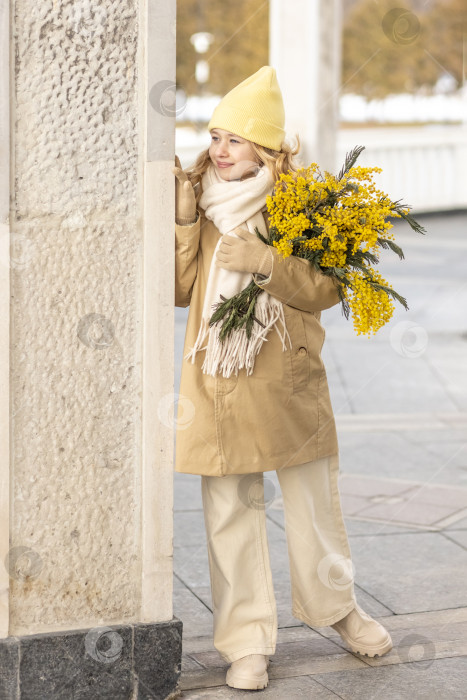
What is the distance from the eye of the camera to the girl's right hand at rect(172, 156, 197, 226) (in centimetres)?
325

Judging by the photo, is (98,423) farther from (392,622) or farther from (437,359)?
(437,359)

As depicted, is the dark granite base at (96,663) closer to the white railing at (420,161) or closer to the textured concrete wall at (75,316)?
the textured concrete wall at (75,316)

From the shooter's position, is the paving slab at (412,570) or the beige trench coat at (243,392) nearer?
the beige trench coat at (243,392)

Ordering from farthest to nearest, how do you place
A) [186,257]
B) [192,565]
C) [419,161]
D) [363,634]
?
[419,161] < [192,565] < [363,634] < [186,257]

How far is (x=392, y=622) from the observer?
4.06 meters

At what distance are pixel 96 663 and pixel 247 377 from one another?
0.93m

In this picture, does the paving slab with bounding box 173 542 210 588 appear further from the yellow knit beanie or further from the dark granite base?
the yellow knit beanie

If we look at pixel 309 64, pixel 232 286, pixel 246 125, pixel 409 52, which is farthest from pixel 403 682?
pixel 409 52

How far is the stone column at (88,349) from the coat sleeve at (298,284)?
297 millimetres

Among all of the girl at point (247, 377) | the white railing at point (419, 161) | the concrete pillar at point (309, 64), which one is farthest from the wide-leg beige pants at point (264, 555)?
the white railing at point (419, 161)

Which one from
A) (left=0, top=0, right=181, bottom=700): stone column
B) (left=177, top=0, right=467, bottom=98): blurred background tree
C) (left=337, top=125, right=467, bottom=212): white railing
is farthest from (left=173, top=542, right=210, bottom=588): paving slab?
(left=177, top=0, right=467, bottom=98): blurred background tree

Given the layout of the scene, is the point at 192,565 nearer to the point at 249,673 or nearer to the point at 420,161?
the point at 249,673

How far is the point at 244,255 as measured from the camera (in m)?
3.26

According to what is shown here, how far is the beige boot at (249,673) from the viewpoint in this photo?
3.45 meters
